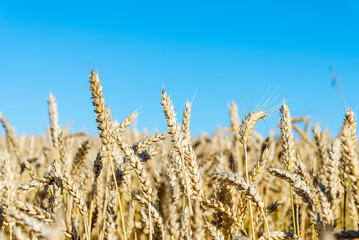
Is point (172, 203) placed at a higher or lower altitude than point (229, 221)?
higher

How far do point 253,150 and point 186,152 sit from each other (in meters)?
3.85

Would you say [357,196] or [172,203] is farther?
[172,203]

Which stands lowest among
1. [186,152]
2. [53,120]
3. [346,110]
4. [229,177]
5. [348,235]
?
[348,235]

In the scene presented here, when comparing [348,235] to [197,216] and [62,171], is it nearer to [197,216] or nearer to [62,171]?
[197,216]

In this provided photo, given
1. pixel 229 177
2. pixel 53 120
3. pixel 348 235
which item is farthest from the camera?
pixel 53 120

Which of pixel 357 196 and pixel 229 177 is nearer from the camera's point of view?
pixel 357 196

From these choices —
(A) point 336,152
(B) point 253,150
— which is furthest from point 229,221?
(B) point 253,150

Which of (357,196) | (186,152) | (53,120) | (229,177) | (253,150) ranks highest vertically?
(253,150)

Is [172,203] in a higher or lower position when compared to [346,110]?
lower

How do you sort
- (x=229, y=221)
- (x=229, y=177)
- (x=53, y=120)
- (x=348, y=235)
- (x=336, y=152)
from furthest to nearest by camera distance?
(x=53, y=120), (x=336, y=152), (x=229, y=221), (x=229, y=177), (x=348, y=235)

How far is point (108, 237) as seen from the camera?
181cm

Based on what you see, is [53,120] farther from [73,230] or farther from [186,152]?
[186,152]

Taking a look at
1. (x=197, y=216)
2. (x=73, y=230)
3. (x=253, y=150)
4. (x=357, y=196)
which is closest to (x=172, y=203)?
(x=73, y=230)

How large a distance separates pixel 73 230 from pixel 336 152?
1702mm
